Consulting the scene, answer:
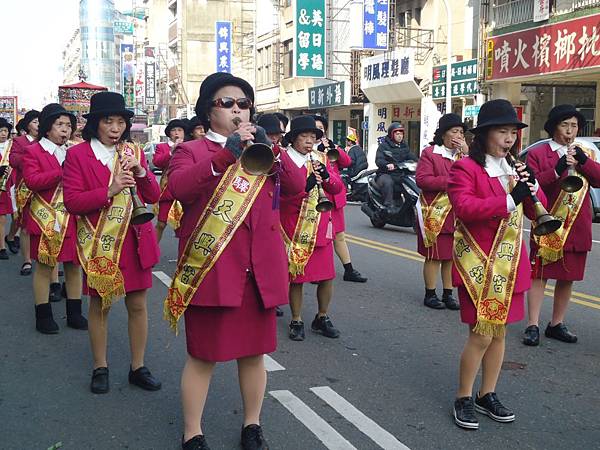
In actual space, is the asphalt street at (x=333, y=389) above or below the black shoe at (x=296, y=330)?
below

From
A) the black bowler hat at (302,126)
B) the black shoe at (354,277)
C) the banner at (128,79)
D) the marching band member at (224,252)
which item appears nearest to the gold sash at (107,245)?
the marching band member at (224,252)

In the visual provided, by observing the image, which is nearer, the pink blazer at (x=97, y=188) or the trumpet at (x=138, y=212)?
the trumpet at (x=138, y=212)

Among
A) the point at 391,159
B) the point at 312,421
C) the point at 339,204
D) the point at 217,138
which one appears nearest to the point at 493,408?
the point at 312,421

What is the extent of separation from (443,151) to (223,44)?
37.8 meters

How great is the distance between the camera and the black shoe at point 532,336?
6.07 metres

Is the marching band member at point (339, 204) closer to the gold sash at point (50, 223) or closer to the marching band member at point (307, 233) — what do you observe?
the marching band member at point (307, 233)

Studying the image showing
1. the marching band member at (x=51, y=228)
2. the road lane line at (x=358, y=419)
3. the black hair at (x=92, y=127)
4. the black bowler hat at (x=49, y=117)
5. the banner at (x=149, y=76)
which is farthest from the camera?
the banner at (x=149, y=76)

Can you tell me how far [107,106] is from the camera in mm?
4859

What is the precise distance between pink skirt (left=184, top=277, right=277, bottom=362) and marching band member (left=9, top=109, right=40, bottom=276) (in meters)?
4.53

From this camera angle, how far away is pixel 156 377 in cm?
532

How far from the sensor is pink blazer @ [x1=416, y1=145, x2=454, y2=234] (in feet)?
23.6

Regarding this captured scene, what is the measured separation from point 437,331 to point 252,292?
3247 millimetres

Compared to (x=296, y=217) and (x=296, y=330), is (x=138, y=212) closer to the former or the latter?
(x=296, y=217)

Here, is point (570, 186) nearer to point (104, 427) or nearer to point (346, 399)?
point (346, 399)
